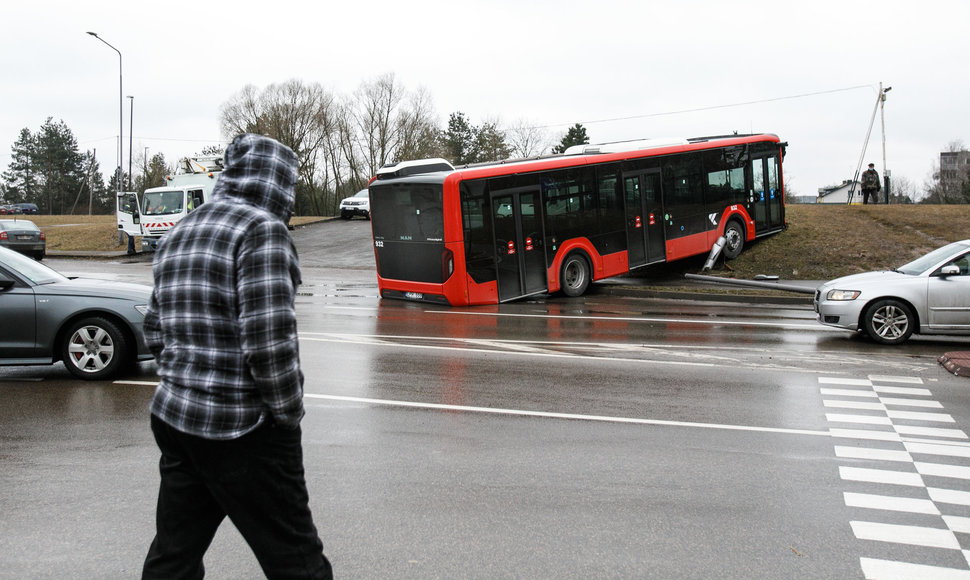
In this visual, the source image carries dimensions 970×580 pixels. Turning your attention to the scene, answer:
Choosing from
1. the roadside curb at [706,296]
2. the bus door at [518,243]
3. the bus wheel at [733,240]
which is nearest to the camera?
the bus door at [518,243]

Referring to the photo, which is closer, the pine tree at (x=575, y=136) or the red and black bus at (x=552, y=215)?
the red and black bus at (x=552, y=215)

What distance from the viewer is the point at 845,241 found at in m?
23.4

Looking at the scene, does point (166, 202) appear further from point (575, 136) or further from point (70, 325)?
point (575, 136)

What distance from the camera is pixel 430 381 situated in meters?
8.88

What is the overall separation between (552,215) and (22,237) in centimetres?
2123

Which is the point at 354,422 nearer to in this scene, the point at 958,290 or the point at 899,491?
the point at 899,491

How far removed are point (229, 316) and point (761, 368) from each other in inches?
328

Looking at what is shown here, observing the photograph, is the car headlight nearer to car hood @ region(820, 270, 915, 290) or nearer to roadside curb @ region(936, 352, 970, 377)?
car hood @ region(820, 270, 915, 290)

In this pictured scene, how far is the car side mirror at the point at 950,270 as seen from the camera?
39.5ft

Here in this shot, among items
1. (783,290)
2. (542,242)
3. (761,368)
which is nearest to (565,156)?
(542,242)

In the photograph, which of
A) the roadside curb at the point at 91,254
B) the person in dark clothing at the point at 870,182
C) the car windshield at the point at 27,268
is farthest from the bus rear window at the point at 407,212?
the person in dark clothing at the point at 870,182

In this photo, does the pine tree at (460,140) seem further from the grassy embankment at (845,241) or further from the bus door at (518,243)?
the bus door at (518,243)

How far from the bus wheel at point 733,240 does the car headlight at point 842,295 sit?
373 inches

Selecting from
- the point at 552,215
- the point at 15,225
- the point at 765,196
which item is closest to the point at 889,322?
the point at 552,215
